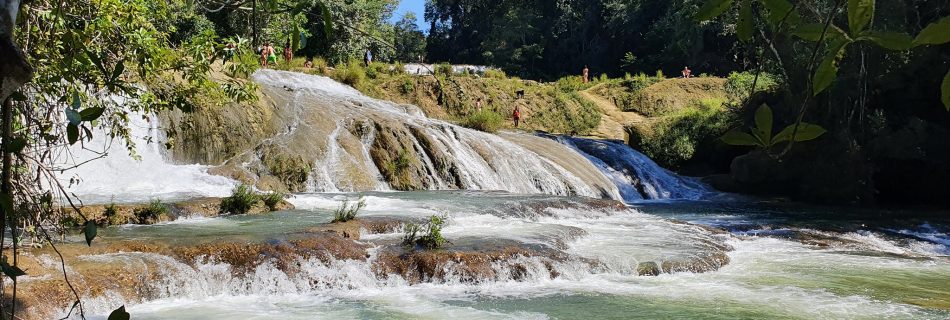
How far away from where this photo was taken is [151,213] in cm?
1062

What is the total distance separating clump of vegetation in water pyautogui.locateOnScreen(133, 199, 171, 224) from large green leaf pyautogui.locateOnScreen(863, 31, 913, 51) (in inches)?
415

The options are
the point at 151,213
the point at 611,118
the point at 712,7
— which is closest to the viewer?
the point at 712,7

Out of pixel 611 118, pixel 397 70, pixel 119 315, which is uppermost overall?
pixel 397 70

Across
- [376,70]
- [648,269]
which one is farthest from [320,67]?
[648,269]

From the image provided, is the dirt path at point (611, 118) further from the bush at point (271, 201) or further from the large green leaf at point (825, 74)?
the large green leaf at point (825, 74)

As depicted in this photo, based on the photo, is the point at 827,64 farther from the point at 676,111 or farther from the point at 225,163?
the point at 676,111

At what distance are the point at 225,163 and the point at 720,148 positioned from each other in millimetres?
18021

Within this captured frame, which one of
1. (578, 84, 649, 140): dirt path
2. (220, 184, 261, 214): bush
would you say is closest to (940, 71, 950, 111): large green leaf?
(220, 184, 261, 214): bush

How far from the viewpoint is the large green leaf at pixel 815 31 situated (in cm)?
122

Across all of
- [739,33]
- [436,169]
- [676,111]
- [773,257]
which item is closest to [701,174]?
[676,111]

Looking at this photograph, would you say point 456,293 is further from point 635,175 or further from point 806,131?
point 635,175

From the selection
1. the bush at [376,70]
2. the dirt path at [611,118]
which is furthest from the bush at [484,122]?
the dirt path at [611,118]

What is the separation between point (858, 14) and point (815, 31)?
0.12m

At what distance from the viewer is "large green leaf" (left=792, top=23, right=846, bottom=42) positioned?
1.22m
